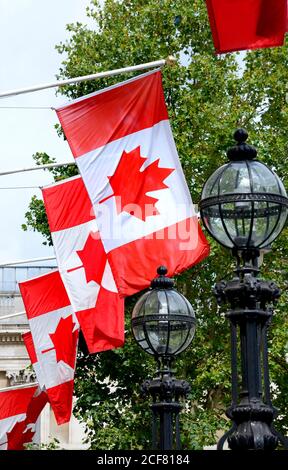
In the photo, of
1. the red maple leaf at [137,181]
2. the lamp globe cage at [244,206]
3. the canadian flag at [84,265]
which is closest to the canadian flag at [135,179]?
the red maple leaf at [137,181]

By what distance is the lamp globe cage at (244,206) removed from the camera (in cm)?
1014

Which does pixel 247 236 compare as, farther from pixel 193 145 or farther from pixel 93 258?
pixel 193 145

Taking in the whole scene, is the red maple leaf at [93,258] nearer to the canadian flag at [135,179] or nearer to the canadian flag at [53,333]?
the canadian flag at [135,179]

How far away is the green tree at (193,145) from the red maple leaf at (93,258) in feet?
42.8

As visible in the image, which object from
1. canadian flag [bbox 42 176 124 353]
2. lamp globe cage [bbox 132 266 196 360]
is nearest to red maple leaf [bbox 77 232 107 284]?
canadian flag [bbox 42 176 124 353]

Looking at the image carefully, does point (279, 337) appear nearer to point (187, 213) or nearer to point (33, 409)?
point (33, 409)

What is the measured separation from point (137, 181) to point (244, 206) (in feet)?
24.3

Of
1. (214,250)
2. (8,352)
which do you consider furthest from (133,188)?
(8,352)

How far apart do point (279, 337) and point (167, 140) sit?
56.9 feet

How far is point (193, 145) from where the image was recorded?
36.7 metres

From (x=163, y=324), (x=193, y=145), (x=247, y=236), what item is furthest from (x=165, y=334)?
(x=193, y=145)

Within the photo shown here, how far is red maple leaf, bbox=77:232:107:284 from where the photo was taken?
20172mm

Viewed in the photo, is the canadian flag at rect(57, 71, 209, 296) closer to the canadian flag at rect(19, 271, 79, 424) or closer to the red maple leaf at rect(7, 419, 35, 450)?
the canadian flag at rect(19, 271, 79, 424)

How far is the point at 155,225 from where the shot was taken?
17094mm
